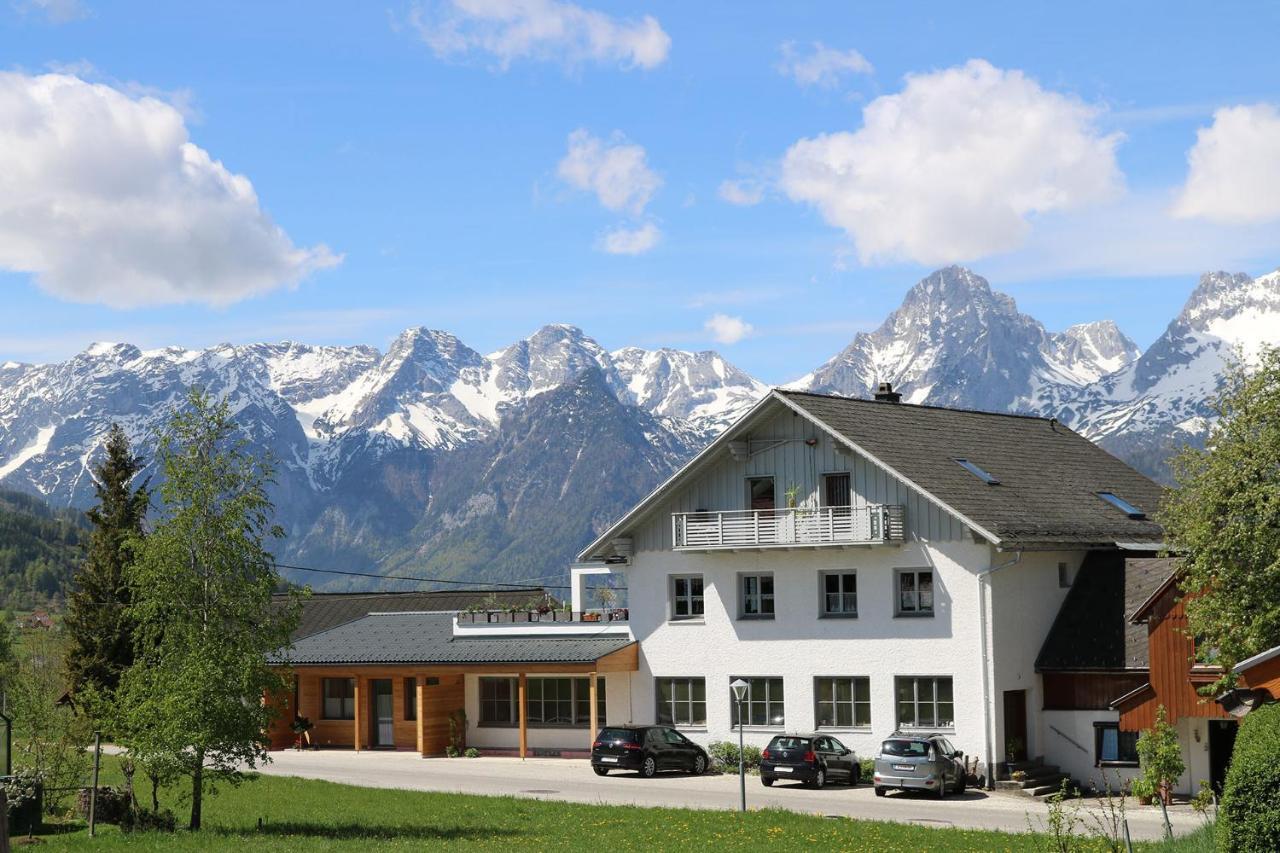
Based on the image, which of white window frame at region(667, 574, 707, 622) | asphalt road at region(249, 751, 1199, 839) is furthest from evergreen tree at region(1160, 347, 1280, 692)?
→ white window frame at region(667, 574, 707, 622)

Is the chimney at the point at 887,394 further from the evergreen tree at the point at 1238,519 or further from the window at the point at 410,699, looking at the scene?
the evergreen tree at the point at 1238,519

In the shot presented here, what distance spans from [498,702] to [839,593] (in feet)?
39.5

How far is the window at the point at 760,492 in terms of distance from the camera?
44062mm

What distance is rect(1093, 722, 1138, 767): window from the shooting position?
127 ft

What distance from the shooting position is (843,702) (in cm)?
4194

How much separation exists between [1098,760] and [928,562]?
20.4 feet

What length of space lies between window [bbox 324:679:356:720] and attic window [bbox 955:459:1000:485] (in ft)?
67.1

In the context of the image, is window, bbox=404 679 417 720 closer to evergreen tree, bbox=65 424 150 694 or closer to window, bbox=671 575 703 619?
evergreen tree, bbox=65 424 150 694

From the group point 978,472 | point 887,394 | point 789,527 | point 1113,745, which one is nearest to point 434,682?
point 789,527

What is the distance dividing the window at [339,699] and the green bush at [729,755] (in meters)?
13.6

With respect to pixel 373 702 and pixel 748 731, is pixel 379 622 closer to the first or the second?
pixel 373 702

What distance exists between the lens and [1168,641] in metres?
36.4

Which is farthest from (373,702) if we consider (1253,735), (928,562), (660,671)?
(1253,735)

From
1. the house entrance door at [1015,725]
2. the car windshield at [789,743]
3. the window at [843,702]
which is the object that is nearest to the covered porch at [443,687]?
the window at [843,702]
